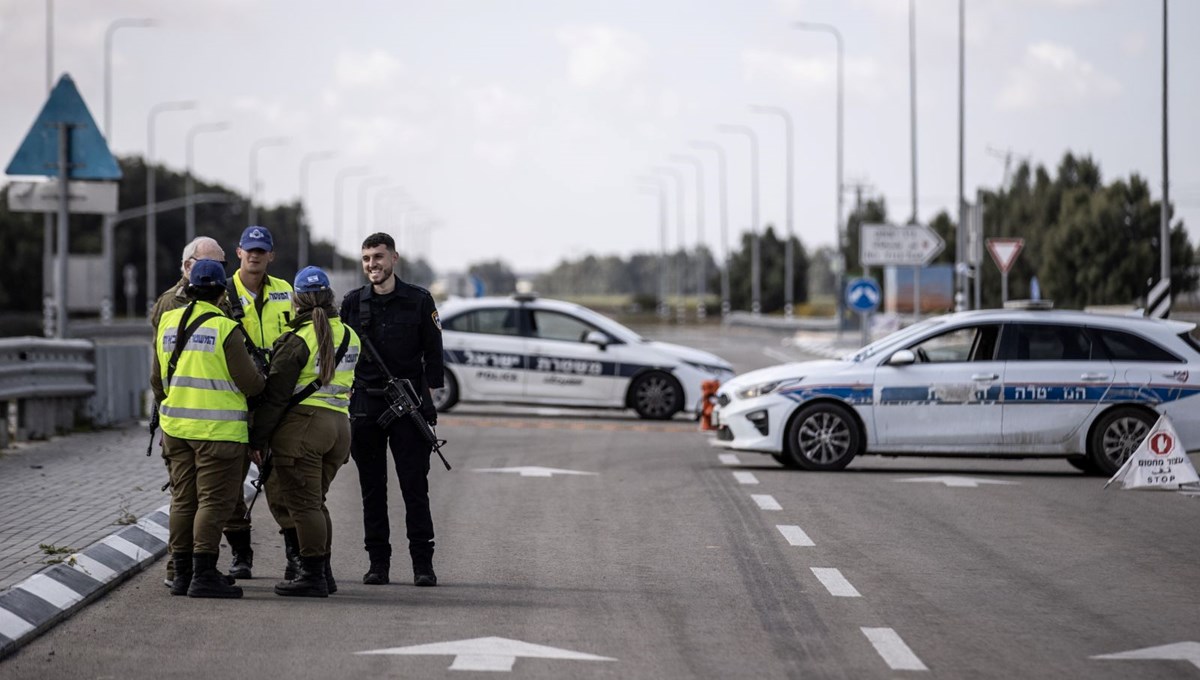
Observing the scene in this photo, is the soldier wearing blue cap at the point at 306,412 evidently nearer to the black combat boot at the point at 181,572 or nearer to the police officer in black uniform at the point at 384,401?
the police officer in black uniform at the point at 384,401

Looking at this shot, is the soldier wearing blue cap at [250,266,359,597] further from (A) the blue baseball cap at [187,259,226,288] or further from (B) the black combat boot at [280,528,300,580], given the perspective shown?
(A) the blue baseball cap at [187,259,226,288]

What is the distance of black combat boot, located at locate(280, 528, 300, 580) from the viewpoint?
10164mm

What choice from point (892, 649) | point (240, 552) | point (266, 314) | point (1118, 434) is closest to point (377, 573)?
point (240, 552)

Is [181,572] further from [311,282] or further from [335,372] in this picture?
[311,282]

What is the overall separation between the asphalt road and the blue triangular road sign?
4492 millimetres

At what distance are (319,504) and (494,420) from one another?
15.4 metres

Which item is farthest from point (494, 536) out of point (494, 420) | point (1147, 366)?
point (494, 420)

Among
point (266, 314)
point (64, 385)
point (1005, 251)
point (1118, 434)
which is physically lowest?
point (1118, 434)

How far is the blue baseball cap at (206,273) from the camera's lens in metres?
9.62

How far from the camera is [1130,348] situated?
58.2 feet

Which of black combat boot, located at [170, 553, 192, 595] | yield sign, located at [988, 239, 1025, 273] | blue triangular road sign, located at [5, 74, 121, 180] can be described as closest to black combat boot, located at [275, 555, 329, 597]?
black combat boot, located at [170, 553, 192, 595]

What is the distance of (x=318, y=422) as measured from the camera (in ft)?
32.5

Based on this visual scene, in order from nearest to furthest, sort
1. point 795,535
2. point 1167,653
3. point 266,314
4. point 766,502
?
1. point 1167,653
2. point 266,314
3. point 795,535
4. point 766,502

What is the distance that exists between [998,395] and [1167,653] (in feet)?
30.4
